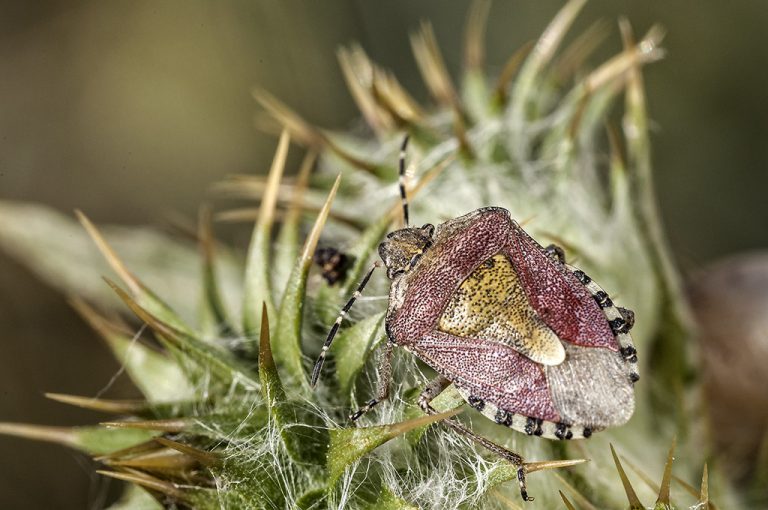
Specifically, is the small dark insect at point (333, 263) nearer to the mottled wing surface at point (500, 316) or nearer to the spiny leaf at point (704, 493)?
the mottled wing surface at point (500, 316)

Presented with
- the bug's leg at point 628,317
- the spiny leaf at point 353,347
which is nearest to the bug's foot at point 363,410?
the spiny leaf at point 353,347

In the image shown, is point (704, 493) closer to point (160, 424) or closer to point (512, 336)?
point (512, 336)

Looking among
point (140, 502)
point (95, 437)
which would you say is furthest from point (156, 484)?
point (95, 437)

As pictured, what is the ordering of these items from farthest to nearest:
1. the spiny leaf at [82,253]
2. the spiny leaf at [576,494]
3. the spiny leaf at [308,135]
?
the spiny leaf at [82,253]
the spiny leaf at [308,135]
the spiny leaf at [576,494]

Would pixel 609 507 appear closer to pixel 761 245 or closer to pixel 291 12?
pixel 761 245

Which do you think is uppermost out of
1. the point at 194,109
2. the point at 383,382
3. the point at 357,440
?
the point at 194,109

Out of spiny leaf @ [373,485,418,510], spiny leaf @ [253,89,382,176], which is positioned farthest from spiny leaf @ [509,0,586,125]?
spiny leaf @ [373,485,418,510]

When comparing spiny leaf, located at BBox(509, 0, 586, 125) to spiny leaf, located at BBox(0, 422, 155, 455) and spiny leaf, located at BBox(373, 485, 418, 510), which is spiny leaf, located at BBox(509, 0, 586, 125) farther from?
spiny leaf, located at BBox(0, 422, 155, 455)
